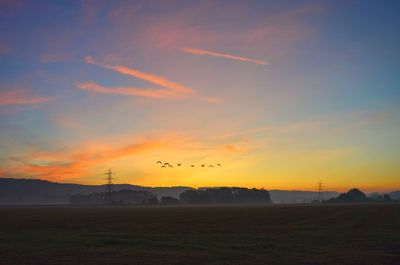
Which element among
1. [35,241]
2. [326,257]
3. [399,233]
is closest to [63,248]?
[35,241]

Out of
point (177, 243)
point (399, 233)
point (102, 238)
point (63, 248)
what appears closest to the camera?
point (63, 248)

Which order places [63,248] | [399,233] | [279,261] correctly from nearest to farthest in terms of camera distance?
[279,261]
[63,248]
[399,233]

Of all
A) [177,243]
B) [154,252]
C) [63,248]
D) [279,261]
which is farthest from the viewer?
[177,243]

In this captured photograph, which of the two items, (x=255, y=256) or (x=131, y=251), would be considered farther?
(x=131, y=251)

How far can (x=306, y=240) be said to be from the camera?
33.2m

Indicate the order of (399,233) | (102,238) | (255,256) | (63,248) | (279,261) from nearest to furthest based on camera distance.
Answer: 1. (279,261)
2. (255,256)
3. (63,248)
4. (102,238)
5. (399,233)

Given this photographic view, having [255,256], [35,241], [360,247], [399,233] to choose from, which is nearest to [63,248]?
[35,241]

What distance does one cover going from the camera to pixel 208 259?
2419 cm

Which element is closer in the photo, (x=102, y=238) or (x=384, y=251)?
(x=384, y=251)

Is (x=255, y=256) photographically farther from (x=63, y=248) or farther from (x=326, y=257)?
(x=63, y=248)

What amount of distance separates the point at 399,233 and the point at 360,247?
11.2 metres

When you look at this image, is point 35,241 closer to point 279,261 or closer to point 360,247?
point 279,261

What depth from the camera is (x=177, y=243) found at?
3159cm

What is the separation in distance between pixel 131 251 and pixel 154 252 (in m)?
1.53
